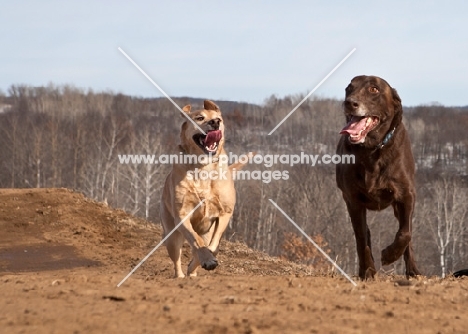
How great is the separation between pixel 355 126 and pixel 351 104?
257 millimetres

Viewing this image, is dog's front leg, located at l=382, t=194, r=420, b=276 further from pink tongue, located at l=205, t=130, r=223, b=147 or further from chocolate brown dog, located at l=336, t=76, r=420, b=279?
pink tongue, located at l=205, t=130, r=223, b=147

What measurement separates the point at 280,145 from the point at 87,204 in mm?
67600

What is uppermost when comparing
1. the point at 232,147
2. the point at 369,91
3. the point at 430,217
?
the point at 369,91

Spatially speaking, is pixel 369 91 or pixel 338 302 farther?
pixel 369 91

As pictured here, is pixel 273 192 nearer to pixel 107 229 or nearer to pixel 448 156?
pixel 448 156

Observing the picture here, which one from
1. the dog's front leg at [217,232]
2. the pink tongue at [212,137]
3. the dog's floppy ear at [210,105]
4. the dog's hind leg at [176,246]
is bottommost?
the dog's hind leg at [176,246]

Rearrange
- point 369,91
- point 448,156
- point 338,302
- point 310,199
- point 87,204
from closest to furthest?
point 338,302 → point 369,91 → point 87,204 → point 310,199 → point 448,156

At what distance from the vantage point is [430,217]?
66375 mm

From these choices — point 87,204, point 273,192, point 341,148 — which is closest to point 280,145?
point 273,192

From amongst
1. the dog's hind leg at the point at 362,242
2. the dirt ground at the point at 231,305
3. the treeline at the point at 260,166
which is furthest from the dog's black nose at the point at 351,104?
the treeline at the point at 260,166

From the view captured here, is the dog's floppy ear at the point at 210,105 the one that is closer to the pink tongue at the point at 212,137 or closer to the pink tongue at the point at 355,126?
the pink tongue at the point at 212,137

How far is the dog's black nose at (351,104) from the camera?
8656 millimetres

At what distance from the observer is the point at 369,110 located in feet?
28.7

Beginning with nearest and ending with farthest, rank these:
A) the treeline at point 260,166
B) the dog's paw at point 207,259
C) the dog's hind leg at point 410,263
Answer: the dog's paw at point 207,259 → the dog's hind leg at point 410,263 → the treeline at point 260,166
